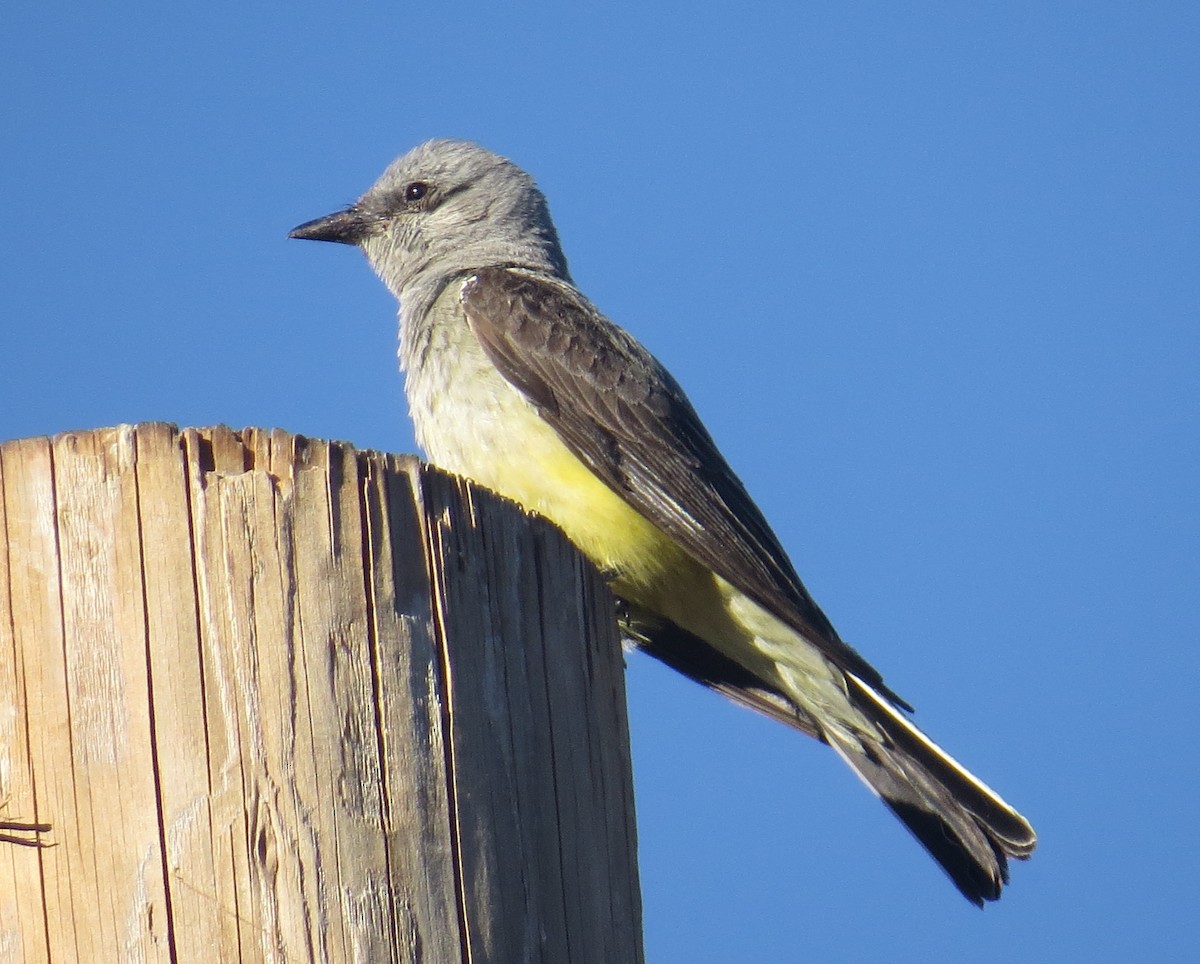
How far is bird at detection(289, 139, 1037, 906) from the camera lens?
486cm

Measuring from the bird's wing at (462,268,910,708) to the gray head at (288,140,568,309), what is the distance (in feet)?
3.41

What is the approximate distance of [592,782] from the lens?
2916mm

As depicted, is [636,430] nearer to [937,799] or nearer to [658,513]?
[658,513]

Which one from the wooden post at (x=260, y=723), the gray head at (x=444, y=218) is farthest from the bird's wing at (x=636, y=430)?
the wooden post at (x=260, y=723)

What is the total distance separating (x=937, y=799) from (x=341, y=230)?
4264mm

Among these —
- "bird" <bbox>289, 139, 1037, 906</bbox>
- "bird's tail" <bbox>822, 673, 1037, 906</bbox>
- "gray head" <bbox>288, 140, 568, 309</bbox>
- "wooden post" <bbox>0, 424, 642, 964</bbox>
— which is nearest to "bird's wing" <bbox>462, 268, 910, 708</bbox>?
"bird" <bbox>289, 139, 1037, 906</bbox>

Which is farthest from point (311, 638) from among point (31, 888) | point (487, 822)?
point (31, 888)

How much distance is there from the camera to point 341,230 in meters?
7.32

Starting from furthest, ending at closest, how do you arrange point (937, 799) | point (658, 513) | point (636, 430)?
point (636, 430)
point (658, 513)
point (937, 799)

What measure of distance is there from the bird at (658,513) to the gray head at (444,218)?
3.20 feet

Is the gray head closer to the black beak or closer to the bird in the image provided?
the black beak

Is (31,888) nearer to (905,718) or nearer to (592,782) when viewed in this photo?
(592,782)

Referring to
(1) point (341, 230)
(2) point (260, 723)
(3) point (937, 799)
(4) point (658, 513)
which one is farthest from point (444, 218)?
(2) point (260, 723)

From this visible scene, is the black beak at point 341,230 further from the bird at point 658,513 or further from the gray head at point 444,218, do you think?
the bird at point 658,513
